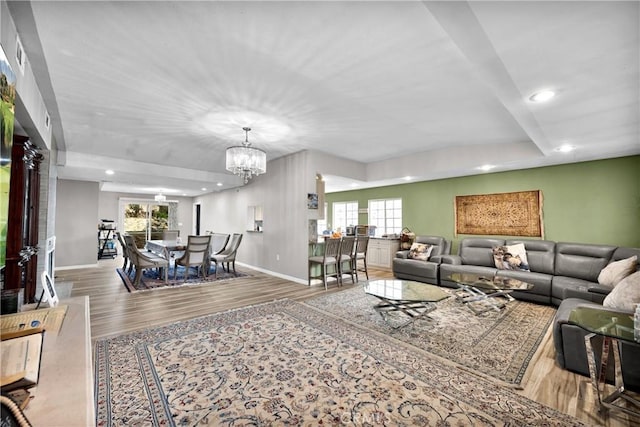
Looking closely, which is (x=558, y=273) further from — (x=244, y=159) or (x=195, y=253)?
(x=195, y=253)

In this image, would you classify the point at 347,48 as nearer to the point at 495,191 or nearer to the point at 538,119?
the point at 538,119

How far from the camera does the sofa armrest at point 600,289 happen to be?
9.98 ft

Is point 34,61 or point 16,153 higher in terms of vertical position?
point 34,61

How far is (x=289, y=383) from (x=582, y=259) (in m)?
4.73

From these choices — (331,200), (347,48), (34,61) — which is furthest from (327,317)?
(331,200)

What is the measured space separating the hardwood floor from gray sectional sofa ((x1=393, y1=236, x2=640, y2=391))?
0.88 ft

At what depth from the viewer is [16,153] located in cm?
259

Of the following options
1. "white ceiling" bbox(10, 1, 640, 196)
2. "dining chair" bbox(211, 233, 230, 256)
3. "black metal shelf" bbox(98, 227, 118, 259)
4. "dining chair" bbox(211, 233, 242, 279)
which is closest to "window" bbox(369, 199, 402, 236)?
"white ceiling" bbox(10, 1, 640, 196)

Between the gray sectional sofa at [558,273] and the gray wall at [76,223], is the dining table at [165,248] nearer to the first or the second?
the gray wall at [76,223]

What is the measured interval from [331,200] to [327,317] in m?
6.06

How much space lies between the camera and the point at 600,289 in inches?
122

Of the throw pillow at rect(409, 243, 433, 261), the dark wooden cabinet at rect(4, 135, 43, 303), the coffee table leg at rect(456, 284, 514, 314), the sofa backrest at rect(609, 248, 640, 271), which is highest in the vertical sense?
the dark wooden cabinet at rect(4, 135, 43, 303)

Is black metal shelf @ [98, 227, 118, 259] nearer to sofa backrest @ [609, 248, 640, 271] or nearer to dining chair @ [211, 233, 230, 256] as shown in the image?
dining chair @ [211, 233, 230, 256]

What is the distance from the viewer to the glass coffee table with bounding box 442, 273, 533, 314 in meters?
3.60
